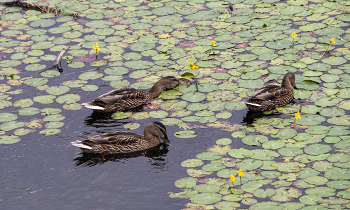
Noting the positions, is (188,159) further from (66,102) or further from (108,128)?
(66,102)

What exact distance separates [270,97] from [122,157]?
387 centimetres

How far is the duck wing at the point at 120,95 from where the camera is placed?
10.8 m

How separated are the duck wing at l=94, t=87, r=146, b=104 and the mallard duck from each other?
1330 millimetres

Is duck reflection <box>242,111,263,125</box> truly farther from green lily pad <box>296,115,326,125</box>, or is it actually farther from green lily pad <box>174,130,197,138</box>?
green lily pad <box>174,130,197,138</box>

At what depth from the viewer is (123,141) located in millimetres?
9586

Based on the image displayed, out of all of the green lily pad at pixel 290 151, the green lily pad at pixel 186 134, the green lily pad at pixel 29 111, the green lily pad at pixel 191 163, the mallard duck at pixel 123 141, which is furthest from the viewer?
the green lily pad at pixel 29 111

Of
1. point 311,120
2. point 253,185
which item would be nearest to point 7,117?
point 253,185

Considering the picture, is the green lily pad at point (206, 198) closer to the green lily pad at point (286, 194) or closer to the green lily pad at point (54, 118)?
the green lily pad at point (286, 194)

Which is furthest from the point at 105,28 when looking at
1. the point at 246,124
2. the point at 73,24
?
the point at 246,124

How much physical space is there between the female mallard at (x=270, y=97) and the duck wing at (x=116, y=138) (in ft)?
9.15

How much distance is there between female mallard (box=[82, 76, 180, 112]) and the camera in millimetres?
10764

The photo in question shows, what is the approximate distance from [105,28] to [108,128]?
17.6ft

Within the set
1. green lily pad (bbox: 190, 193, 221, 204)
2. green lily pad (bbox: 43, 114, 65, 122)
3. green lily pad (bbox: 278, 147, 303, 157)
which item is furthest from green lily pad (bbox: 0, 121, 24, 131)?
green lily pad (bbox: 278, 147, 303, 157)

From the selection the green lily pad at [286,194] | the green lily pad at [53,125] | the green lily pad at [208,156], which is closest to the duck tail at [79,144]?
the green lily pad at [53,125]
